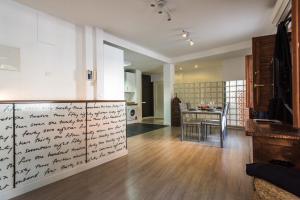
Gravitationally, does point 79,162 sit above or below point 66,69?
below

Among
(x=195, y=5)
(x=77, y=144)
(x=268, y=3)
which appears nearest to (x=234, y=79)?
(x=268, y=3)

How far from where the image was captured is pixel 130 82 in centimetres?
792

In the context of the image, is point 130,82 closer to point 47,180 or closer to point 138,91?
point 138,91

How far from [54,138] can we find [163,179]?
1571 mm

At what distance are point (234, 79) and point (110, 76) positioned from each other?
4.32 m

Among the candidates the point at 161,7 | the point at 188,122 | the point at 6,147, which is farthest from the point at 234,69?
the point at 6,147

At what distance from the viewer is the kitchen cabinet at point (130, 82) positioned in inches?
303

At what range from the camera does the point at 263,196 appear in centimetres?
108

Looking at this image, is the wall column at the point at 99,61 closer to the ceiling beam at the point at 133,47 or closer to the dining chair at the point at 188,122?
the ceiling beam at the point at 133,47

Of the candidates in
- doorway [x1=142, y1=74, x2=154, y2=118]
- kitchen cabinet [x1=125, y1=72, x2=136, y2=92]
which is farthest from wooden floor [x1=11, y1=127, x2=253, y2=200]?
doorway [x1=142, y1=74, x2=154, y2=118]

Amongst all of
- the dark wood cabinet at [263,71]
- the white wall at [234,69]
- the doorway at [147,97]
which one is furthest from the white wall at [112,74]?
the doorway at [147,97]

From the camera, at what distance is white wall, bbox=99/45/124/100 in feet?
12.4

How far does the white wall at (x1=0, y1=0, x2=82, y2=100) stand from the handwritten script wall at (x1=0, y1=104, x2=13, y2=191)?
0.58m

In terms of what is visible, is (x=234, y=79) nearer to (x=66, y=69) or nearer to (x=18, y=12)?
(x=66, y=69)
